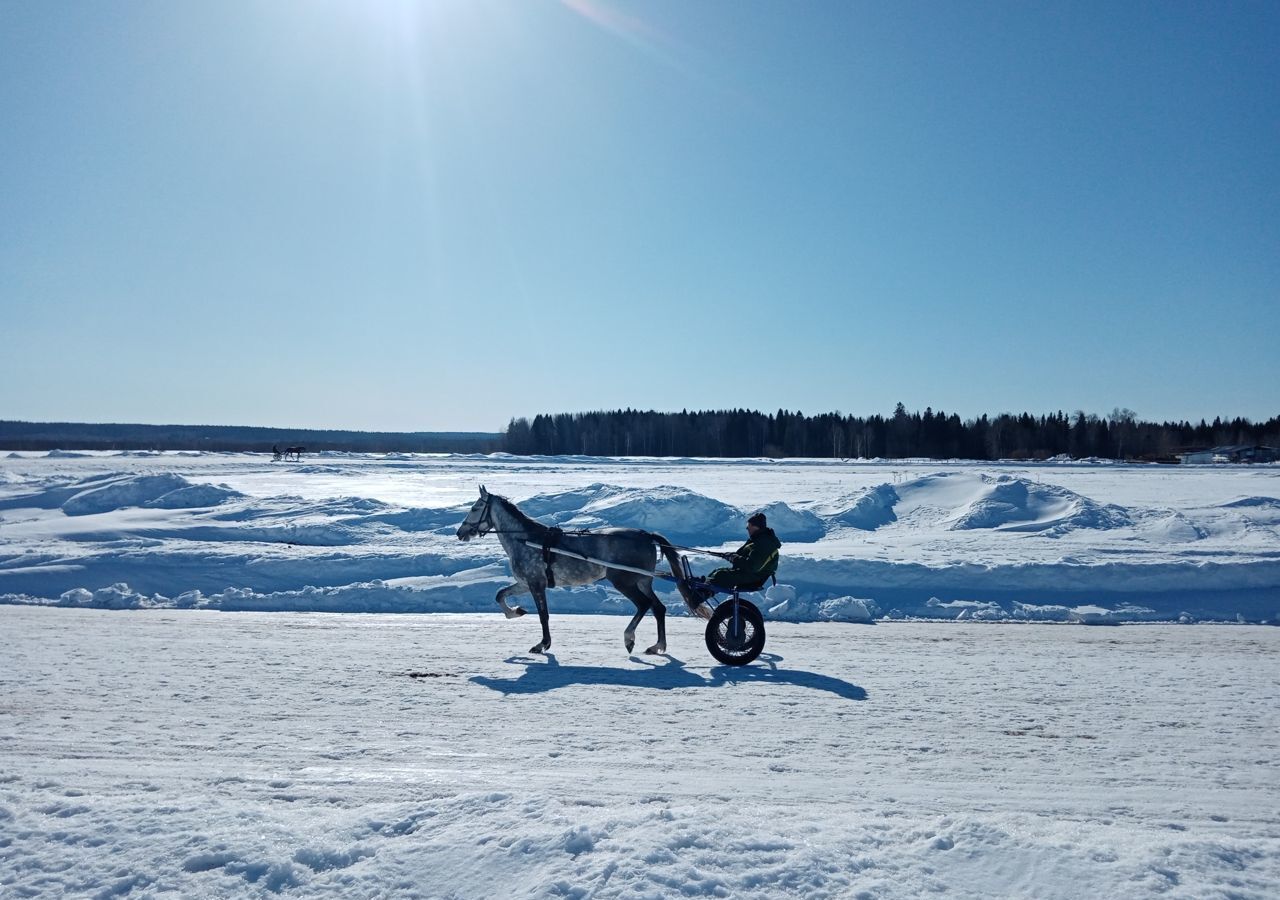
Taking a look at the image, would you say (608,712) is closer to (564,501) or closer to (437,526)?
(437,526)

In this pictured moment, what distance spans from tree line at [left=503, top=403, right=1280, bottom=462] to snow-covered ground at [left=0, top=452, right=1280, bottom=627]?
7033cm

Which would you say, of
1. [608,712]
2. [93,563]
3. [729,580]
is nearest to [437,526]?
[93,563]

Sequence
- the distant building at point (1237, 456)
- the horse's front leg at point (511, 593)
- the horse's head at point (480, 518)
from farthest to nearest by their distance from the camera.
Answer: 1. the distant building at point (1237, 456)
2. the horse's head at point (480, 518)
3. the horse's front leg at point (511, 593)

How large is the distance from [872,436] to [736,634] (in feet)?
309

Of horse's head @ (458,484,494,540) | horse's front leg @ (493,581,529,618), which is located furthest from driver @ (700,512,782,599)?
horse's head @ (458,484,494,540)

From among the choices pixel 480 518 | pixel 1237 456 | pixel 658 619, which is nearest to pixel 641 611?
pixel 658 619

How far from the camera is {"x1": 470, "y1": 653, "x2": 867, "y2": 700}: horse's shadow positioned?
7543 millimetres

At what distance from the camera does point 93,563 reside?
1416 centimetres

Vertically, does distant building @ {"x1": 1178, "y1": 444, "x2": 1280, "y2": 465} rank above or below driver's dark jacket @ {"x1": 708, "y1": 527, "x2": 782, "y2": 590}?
above

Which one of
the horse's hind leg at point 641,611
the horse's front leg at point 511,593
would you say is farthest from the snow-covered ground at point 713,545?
the horse's hind leg at point 641,611

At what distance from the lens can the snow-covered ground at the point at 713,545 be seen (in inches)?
488

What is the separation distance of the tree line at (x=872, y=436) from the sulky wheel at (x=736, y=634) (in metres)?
89.0

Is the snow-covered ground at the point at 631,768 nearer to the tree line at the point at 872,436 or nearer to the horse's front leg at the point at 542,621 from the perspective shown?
the horse's front leg at the point at 542,621

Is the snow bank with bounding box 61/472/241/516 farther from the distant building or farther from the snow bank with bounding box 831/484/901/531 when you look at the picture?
the distant building
